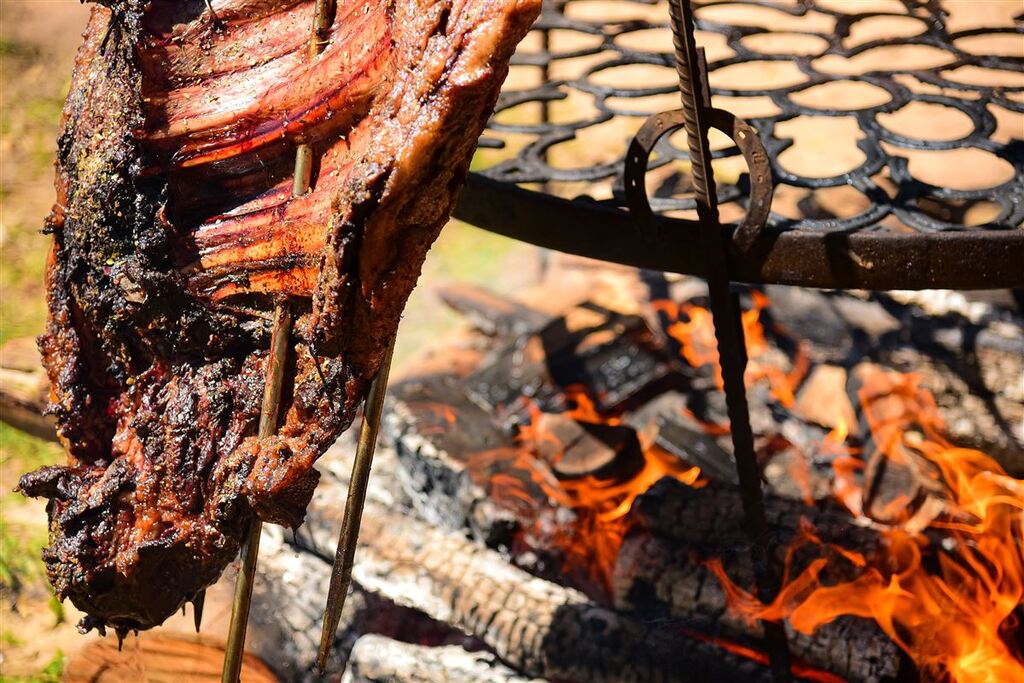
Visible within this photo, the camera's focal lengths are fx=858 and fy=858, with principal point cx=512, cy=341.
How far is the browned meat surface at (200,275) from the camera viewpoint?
152 centimetres

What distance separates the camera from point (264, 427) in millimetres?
1620

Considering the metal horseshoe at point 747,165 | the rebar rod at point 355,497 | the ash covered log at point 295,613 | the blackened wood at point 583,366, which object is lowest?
the ash covered log at point 295,613

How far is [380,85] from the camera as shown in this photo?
58.9 inches

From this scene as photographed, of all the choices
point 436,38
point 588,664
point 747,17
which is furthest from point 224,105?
point 747,17

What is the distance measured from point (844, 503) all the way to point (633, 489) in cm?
76

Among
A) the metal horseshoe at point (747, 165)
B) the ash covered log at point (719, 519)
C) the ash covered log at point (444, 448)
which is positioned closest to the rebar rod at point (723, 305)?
the metal horseshoe at point (747, 165)

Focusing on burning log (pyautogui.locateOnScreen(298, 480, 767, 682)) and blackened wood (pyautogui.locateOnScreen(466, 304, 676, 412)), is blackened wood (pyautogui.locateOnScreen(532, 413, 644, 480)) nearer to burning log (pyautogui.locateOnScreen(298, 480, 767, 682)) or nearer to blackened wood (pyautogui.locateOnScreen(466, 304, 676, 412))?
blackened wood (pyautogui.locateOnScreen(466, 304, 676, 412))

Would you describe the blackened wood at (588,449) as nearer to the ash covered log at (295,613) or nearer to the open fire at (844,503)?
the open fire at (844,503)

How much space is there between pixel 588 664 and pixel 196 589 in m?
1.06

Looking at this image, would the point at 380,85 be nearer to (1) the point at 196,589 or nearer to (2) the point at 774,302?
(1) the point at 196,589

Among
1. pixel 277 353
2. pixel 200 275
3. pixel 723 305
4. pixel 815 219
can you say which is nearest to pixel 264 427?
pixel 277 353

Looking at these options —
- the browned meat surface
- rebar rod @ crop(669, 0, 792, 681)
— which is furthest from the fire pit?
the browned meat surface

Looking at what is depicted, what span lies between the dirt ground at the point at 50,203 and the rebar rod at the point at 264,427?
0.95 metres

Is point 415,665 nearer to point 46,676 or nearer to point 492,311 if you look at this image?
point 46,676
